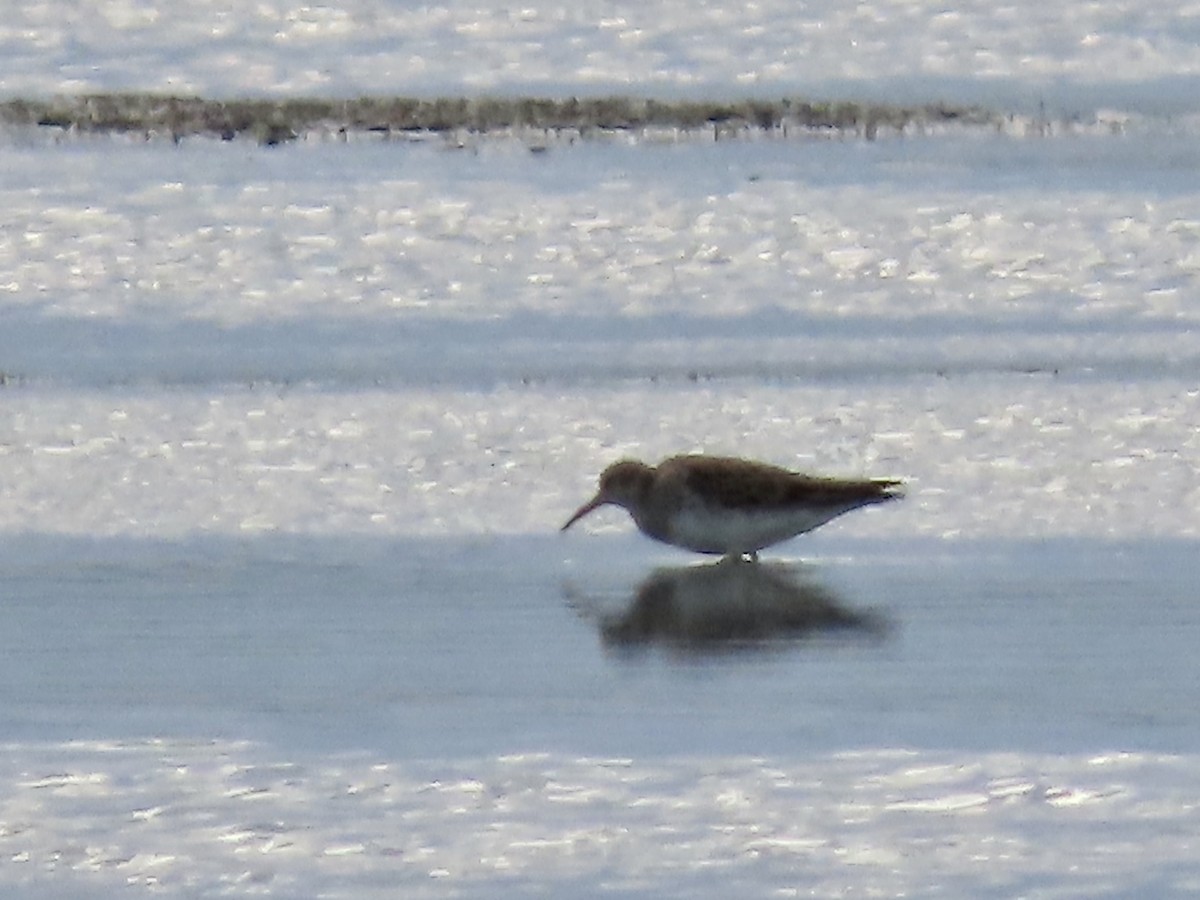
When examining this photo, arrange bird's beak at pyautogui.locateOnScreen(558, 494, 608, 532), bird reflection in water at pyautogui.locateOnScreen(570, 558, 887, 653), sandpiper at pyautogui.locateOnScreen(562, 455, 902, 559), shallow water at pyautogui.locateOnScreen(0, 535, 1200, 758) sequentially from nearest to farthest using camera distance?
shallow water at pyautogui.locateOnScreen(0, 535, 1200, 758) < bird reflection in water at pyautogui.locateOnScreen(570, 558, 887, 653) < sandpiper at pyautogui.locateOnScreen(562, 455, 902, 559) < bird's beak at pyautogui.locateOnScreen(558, 494, 608, 532)

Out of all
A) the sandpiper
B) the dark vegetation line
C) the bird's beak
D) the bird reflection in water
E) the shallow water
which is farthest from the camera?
the dark vegetation line

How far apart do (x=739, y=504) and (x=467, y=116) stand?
20.9ft

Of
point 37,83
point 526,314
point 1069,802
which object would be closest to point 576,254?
point 526,314

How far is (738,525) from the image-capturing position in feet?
24.8

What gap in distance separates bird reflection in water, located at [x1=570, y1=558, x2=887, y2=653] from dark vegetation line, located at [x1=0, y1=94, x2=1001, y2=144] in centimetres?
593

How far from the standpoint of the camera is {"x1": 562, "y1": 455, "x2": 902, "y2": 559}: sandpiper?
7.50m

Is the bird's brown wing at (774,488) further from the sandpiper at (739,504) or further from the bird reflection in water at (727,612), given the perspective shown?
the bird reflection in water at (727,612)

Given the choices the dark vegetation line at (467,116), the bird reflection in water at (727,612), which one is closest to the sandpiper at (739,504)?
the bird reflection in water at (727,612)

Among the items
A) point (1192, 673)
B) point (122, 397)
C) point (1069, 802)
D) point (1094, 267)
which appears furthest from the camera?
point (1094, 267)

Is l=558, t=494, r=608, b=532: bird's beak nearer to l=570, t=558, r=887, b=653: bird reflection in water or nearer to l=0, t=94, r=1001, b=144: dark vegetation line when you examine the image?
l=570, t=558, r=887, b=653: bird reflection in water

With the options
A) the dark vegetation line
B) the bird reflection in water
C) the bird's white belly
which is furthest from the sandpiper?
the dark vegetation line

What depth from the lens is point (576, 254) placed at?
11.0 meters

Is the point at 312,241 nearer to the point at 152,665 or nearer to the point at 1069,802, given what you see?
the point at 152,665

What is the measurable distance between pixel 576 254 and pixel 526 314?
76 centimetres
